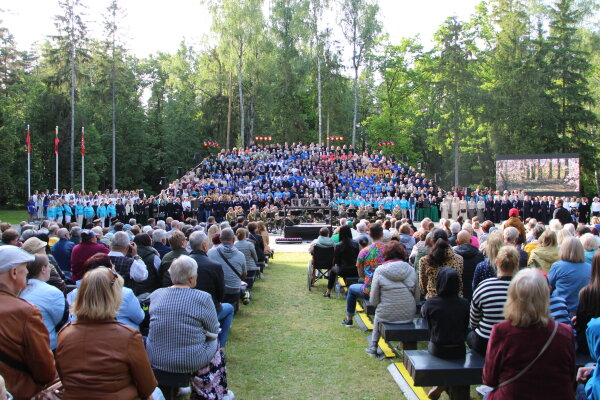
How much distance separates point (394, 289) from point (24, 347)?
403cm

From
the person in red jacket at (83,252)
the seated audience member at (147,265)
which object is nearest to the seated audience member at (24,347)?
the seated audience member at (147,265)

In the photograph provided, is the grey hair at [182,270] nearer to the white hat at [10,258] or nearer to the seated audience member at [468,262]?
the white hat at [10,258]

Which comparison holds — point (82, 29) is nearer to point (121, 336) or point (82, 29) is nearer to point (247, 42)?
point (247, 42)

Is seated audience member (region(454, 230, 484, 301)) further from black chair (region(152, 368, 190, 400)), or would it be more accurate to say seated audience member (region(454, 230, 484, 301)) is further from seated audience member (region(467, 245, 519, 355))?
black chair (region(152, 368, 190, 400))

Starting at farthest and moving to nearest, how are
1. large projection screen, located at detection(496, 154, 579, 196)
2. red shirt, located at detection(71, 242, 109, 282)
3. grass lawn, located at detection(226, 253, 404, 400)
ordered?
large projection screen, located at detection(496, 154, 579, 196) → red shirt, located at detection(71, 242, 109, 282) → grass lawn, located at detection(226, 253, 404, 400)

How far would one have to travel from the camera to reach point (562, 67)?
3906cm

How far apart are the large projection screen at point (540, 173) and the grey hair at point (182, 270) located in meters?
29.7

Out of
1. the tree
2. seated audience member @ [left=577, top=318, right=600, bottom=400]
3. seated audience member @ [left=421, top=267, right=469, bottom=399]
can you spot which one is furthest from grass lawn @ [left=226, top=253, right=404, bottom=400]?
the tree

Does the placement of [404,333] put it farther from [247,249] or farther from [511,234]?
[247,249]

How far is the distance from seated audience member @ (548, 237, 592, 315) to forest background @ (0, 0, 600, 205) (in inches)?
1234

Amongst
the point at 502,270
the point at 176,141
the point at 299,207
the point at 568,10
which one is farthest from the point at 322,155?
the point at 502,270

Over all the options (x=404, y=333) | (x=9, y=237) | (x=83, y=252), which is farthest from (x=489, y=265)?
(x=9, y=237)

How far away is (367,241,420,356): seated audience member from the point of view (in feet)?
19.8

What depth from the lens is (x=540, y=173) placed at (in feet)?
101
